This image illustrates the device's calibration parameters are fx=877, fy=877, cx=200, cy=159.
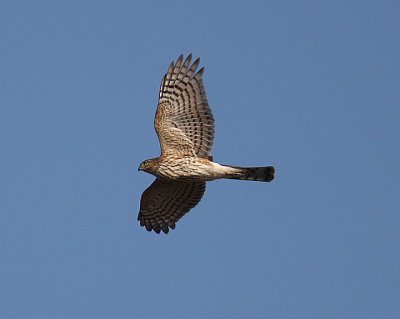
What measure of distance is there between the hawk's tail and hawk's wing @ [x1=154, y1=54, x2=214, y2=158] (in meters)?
0.57

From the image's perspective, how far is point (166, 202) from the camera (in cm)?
1764

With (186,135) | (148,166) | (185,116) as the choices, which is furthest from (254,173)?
(148,166)

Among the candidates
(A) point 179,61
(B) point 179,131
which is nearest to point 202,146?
(B) point 179,131

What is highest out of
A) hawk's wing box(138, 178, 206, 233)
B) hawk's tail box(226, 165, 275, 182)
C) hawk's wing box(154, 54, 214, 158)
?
hawk's wing box(154, 54, 214, 158)

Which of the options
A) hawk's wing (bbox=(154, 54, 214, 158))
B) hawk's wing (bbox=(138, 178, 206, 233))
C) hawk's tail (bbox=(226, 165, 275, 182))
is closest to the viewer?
hawk's tail (bbox=(226, 165, 275, 182))

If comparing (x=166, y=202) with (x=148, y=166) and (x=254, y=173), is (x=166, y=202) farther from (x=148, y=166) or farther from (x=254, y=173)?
(x=254, y=173)

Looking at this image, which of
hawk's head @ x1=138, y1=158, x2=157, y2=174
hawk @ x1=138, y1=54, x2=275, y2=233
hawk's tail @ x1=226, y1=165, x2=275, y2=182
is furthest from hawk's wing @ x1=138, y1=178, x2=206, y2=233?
hawk's tail @ x1=226, y1=165, x2=275, y2=182

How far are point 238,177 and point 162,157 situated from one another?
1.45 meters

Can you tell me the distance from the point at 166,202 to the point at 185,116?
2232 millimetres

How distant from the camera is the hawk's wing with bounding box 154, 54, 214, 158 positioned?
16094 mm

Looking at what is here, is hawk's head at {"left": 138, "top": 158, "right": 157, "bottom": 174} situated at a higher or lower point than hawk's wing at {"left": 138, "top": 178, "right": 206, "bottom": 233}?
higher

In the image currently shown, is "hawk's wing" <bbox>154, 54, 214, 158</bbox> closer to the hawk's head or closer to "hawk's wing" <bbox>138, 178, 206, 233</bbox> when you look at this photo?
the hawk's head

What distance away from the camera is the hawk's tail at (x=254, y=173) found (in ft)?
52.4

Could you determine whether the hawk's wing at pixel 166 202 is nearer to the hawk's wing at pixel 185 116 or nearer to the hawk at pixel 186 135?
the hawk at pixel 186 135
